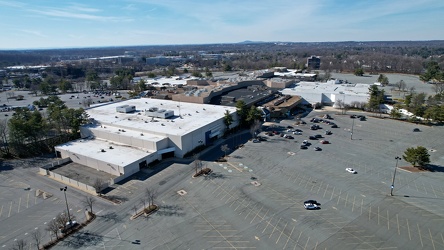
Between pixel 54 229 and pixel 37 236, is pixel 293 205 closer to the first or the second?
pixel 54 229

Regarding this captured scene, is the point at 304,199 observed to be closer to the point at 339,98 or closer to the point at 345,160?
the point at 345,160

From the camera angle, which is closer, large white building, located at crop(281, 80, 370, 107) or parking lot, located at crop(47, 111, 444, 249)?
parking lot, located at crop(47, 111, 444, 249)

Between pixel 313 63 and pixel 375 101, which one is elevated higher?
pixel 313 63

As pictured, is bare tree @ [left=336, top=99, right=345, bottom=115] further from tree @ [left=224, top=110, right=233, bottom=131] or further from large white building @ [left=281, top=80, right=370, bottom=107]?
tree @ [left=224, top=110, right=233, bottom=131]

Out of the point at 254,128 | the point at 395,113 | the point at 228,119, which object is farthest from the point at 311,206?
the point at 395,113

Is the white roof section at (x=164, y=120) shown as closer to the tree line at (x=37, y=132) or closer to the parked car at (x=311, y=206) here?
the tree line at (x=37, y=132)

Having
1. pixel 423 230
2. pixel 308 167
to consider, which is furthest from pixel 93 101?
pixel 423 230

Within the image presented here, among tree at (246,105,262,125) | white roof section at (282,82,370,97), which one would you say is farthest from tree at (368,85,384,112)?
tree at (246,105,262,125)

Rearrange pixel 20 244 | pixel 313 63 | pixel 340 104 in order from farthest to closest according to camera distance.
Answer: pixel 313 63 < pixel 340 104 < pixel 20 244
